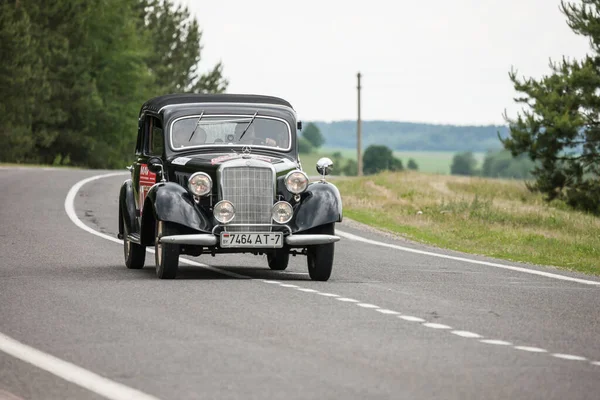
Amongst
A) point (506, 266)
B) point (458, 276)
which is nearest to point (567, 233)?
point (506, 266)

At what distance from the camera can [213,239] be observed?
13.9m

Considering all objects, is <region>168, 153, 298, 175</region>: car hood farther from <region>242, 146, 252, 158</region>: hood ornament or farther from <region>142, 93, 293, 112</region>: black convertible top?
<region>142, 93, 293, 112</region>: black convertible top

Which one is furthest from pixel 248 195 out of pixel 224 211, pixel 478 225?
pixel 478 225

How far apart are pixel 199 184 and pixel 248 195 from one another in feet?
1.88

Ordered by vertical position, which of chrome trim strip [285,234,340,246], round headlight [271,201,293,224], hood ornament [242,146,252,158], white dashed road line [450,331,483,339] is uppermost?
hood ornament [242,146,252,158]

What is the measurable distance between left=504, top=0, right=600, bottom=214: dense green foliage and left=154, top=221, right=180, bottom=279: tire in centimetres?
3131

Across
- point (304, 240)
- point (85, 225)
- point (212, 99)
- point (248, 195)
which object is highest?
point (212, 99)

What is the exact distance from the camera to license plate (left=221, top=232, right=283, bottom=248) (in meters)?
14.0

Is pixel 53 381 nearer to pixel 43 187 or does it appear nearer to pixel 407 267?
pixel 407 267

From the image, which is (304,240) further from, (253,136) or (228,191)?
(253,136)

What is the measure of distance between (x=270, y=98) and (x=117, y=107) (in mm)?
74762

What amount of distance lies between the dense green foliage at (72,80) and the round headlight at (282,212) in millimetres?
57453

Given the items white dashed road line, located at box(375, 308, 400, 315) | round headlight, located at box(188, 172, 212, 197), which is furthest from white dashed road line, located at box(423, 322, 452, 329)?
round headlight, located at box(188, 172, 212, 197)

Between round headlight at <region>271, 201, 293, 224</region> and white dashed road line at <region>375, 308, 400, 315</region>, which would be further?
round headlight at <region>271, 201, 293, 224</region>
